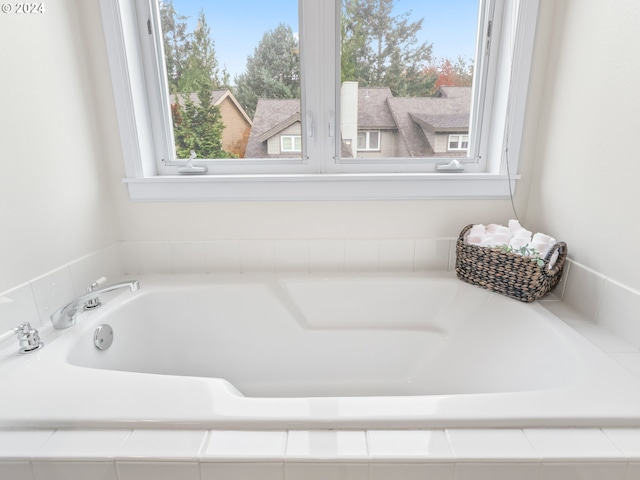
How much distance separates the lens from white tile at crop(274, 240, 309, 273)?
1.49 metres

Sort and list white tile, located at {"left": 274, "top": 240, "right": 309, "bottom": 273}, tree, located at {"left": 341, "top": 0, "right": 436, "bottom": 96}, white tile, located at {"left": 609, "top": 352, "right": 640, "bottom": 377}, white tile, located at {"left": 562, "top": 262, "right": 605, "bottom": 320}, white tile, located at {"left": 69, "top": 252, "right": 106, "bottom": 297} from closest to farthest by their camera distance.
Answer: white tile, located at {"left": 609, "top": 352, "right": 640, "bottom": 377} → white tile, located at {"left": 562, "top": 262, "right": 605, "bottom": 320} → white tile, located at {"left": 69, "top": 252, "right": 106, "bottom": 297} → tree, located at {"left": 341, "top": 0, "right": 436, "bottom": 96} → white tile, located at {"left": 274, "top": 240, "right": 309, "bottom": 273}

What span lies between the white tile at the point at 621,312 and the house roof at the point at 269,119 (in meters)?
1.26

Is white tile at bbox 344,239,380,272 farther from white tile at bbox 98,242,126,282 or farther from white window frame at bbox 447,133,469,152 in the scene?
white tile at bbox 98,242,126,282

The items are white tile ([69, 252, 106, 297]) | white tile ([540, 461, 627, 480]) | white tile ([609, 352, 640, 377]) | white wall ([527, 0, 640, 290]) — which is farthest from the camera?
white tile ([69, 252, 106, 297])

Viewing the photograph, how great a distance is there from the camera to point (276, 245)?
1.49m

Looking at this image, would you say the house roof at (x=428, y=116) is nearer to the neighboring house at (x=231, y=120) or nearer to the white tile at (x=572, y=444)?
the neighboring house at (x=231, y=120)

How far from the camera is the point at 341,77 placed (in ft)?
4.70

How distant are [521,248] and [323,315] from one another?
2.56ft

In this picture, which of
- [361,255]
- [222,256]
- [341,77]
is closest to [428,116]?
[341,77]

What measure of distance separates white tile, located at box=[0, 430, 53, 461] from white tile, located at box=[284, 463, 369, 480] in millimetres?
481

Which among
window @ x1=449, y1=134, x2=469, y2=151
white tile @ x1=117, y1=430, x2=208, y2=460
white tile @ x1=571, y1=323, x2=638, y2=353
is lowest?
white tile @ x1=571, y1=323, x2=638, y2=353

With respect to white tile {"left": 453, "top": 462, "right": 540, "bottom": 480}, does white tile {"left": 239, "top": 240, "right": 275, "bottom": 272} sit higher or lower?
higher

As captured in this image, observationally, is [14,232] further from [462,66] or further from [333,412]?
[462,66]

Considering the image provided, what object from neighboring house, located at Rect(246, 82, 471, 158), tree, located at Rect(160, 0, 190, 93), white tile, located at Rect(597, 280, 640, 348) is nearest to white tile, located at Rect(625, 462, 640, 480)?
white tile, located at Rect(597, 280, 640, 348)
